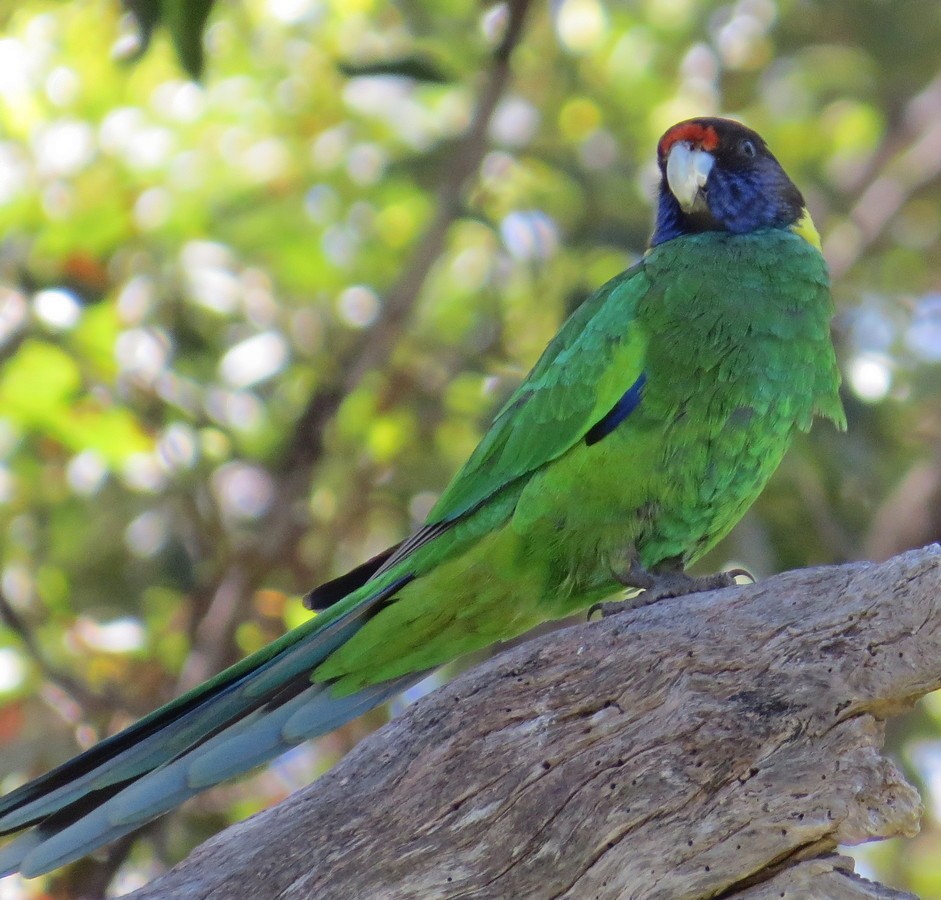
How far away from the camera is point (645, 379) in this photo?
12.0 ft

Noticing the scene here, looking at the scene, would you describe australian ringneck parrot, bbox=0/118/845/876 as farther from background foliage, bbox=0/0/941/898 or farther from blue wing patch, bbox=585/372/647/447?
background foliage, bbox=0/0/941/898

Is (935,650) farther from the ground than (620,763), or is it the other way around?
(620,763)

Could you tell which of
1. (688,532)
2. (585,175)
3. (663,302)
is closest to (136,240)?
(585,175)

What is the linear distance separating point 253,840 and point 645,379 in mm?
1685

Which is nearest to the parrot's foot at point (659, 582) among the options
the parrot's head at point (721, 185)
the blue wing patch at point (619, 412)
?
the blue wing patch at point (619, 412)

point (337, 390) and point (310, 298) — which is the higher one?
point (310, 298)

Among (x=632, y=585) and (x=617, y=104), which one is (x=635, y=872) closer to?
(x=632, y=585)

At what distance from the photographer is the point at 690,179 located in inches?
175

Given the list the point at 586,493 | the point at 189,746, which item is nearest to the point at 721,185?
the point at 586,493

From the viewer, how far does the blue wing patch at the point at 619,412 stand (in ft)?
11.9

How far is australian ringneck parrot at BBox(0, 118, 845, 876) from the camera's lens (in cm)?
341

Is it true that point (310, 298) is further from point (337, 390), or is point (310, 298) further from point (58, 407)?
point (58, 407)

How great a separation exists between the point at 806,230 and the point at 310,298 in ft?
8.11

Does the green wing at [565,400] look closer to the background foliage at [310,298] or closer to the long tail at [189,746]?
the long tail at [189,746]
